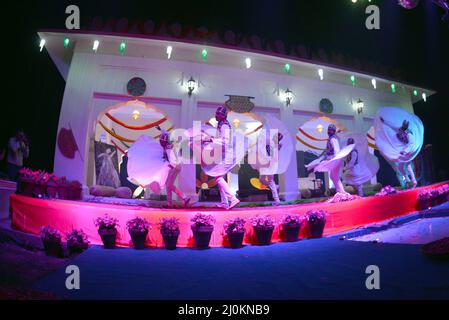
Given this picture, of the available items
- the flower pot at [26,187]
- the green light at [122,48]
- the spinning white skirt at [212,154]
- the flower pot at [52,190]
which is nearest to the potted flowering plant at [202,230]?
the spinning white skirt at [212,154]

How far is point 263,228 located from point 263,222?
0.34 feet

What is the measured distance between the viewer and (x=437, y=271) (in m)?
2.23

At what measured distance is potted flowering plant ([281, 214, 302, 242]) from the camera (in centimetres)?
425

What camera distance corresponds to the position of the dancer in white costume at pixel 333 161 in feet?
18.4

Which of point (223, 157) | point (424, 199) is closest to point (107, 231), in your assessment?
point (223, 157)

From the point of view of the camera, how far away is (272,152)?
20.3 ft

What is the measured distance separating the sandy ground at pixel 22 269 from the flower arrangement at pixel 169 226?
1396 mm

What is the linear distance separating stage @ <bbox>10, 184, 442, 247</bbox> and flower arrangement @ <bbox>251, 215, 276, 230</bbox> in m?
0.17

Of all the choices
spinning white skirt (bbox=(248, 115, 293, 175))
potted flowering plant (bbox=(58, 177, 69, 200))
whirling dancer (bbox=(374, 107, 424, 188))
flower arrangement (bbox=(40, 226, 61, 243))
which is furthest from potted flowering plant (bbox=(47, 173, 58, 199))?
whirling dancer (bbox=(374, 107, 424, 188))

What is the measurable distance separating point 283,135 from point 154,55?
5.67 m

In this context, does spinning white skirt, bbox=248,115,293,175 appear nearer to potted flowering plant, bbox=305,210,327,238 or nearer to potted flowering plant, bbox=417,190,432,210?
potted flowering plant, bbox=305,210,327,238

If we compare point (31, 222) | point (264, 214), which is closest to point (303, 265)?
point (264, 214)

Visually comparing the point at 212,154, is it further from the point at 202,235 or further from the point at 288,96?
the point at 288,96

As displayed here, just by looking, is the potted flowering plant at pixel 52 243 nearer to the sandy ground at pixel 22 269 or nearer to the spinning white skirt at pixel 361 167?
the sandy ground at pixel 22 269
